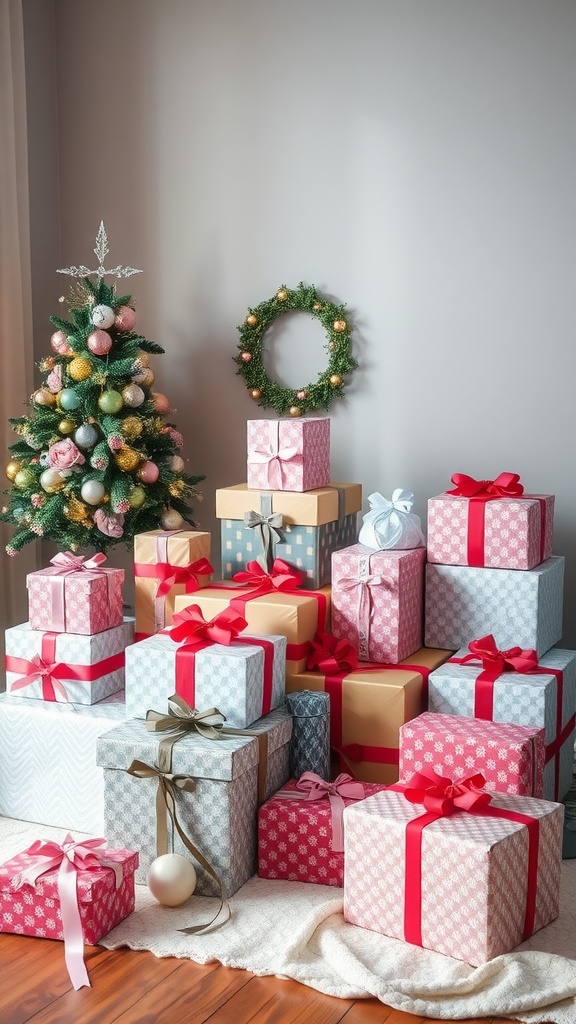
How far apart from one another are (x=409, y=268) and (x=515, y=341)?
1.52 feet

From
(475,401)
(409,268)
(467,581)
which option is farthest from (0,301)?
(467,581)

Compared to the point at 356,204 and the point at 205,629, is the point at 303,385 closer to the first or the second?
the point at 356,204

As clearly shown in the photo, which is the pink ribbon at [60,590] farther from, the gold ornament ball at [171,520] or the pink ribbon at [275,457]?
the pink ribbon at [275,457]

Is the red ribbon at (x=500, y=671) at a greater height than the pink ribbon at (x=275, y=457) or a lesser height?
lesser

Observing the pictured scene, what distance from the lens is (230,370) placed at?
4066 millimetres

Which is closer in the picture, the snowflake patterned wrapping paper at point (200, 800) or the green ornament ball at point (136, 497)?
the snowflake patterned wrapping paper at point (200, 800)

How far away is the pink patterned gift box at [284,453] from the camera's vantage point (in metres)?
3.25

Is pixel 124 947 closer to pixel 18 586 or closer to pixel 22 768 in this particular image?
pixel 22 768

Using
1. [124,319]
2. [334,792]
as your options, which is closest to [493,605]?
[334,792]

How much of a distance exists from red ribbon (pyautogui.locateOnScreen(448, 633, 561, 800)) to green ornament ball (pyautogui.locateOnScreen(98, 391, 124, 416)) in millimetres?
1340

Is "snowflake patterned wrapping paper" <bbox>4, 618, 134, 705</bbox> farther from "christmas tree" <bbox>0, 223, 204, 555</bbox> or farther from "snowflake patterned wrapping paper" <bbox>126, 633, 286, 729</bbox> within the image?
"christmas tree" <bbox>0, 223, 204, 555</bbox>

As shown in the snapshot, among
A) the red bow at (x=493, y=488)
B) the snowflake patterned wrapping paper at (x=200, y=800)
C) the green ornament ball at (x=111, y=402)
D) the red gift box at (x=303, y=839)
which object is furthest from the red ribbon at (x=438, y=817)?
the green ornament ball at (x=111, y=402)

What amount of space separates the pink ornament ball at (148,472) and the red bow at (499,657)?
120 centimetres

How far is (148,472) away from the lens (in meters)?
3.49
